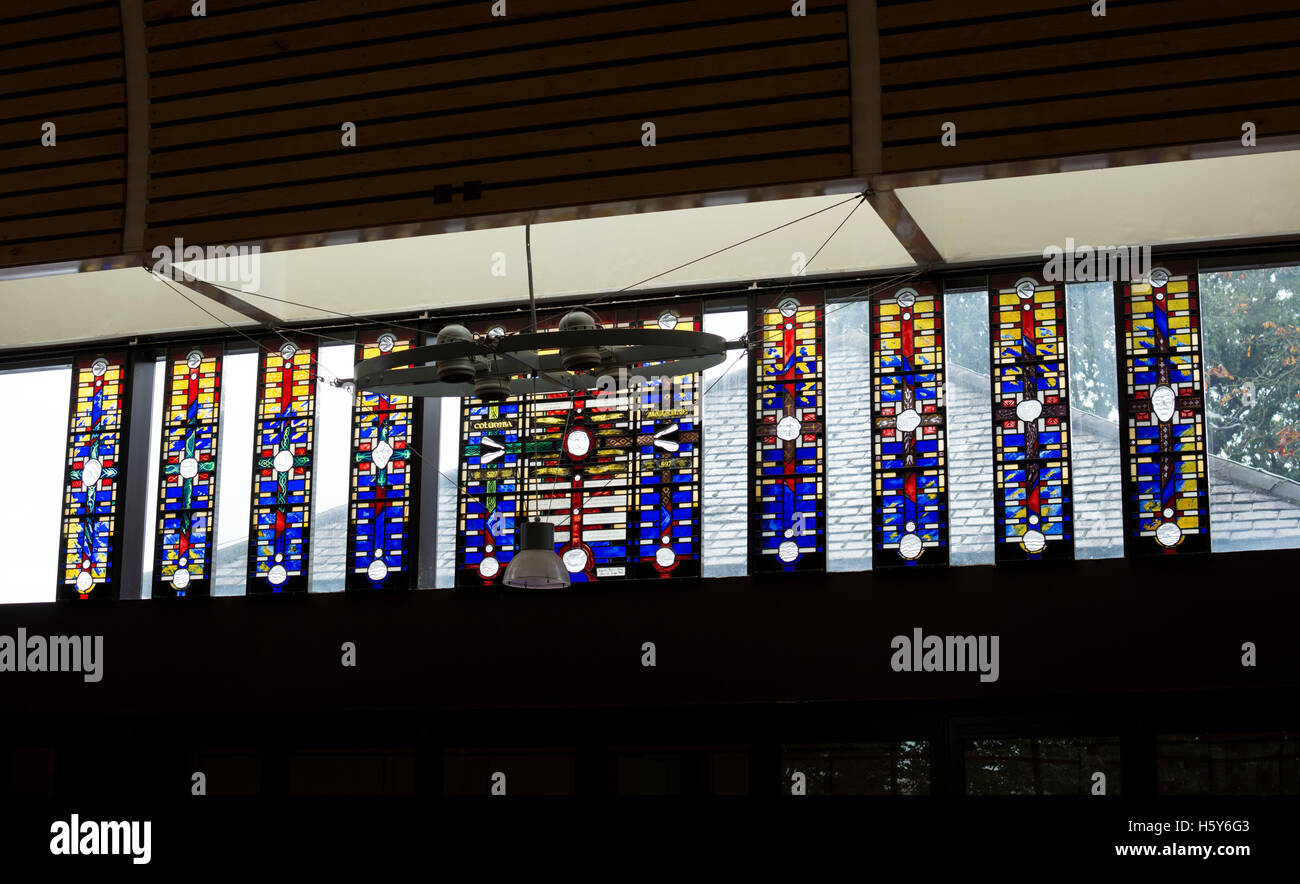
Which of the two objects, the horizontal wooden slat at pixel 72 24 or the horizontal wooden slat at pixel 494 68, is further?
the horizontal wooden slat at pixel 72 24

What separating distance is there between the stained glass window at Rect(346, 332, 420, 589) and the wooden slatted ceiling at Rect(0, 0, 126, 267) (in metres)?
1.94

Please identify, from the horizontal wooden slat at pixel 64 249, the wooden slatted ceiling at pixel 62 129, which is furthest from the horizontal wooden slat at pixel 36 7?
the horizontal wooden slat at pixel 64 249

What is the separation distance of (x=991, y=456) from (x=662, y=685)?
209 centimetres

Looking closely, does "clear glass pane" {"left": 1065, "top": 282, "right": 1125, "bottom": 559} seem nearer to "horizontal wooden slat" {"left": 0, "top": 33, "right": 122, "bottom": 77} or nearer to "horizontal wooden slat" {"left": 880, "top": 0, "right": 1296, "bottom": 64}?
"horizontal wooden slat" {"left": 880, "top": 0, "right": 1296, "bottom": 64}

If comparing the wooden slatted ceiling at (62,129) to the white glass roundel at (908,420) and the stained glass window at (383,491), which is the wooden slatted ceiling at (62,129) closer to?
the stained glass window at (383,491)

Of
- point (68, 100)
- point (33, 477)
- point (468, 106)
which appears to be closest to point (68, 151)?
point (68, 100)

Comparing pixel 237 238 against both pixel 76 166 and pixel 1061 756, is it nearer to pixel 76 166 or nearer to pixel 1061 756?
pixel 76 166

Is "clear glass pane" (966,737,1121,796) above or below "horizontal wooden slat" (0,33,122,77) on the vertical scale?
below

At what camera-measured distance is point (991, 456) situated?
23.7 feet

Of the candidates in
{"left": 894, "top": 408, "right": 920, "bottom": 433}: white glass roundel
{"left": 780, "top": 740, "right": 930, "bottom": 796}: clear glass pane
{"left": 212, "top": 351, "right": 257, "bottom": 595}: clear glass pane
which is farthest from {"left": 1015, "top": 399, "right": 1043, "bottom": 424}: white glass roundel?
{"left": 212, "top": 351, "right": 257, "bottom": 595}: clear glass pane

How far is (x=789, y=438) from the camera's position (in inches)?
294

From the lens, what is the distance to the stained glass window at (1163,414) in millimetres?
6797

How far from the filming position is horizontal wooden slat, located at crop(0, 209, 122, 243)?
20.9 ft
